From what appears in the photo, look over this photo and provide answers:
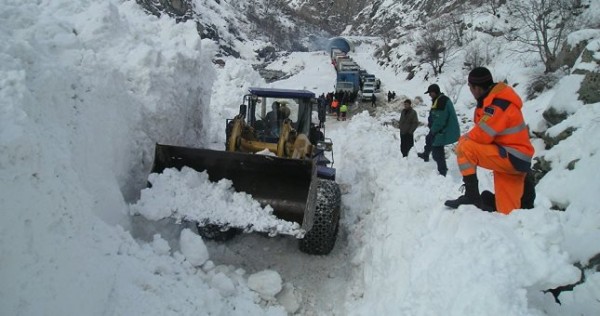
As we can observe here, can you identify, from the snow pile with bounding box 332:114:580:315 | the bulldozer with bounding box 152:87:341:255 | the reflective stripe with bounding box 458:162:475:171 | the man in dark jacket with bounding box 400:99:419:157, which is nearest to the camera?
the snow pile with bounding box 332:114:580:315

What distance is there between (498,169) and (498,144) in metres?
0.20

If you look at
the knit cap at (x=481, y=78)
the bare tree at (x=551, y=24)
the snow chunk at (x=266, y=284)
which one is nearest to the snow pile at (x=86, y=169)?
the snow chunk at (x=266, y=284)

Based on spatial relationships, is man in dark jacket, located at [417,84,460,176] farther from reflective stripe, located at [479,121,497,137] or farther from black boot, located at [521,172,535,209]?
reflective stripe, located at [479,121,497,137]

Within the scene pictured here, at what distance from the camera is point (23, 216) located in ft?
9.81

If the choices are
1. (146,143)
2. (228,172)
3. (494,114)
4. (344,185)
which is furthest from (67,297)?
(344,185)

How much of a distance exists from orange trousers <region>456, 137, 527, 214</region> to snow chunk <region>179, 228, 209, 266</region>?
2.78 m

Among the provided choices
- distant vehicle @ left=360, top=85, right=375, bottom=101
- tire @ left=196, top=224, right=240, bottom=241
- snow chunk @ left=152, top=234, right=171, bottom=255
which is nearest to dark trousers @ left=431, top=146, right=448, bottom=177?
tire @ left=196, top=224, right=240, bottom=241

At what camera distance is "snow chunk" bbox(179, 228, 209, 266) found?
15.3 ft

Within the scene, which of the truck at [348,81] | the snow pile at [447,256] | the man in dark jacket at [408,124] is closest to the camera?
the snow pile at [447,256]

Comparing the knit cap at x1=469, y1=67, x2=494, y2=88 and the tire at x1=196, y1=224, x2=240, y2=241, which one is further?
the tire at x1=196, y1=224, x2=240, y2=241

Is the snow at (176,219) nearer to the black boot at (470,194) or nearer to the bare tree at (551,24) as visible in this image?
the black boot at (470,194)

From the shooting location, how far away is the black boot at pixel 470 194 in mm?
3645

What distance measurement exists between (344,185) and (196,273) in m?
3.80

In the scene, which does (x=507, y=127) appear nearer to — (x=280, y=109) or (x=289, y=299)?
(x=289, y=299)
